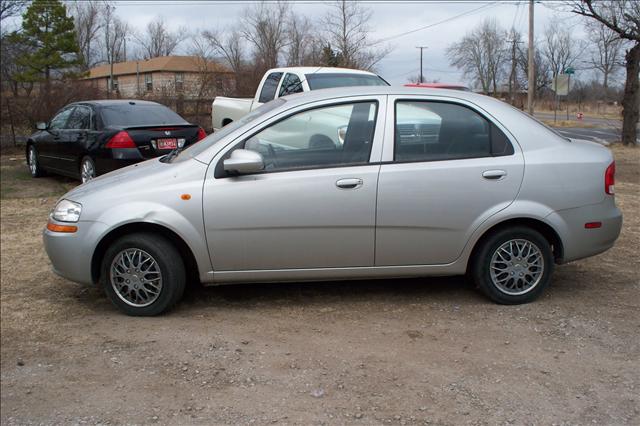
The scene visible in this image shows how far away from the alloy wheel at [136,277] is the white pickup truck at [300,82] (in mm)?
5021

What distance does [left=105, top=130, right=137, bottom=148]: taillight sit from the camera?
8.84 metres

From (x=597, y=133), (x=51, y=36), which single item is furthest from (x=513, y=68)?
(x=51, y=36)

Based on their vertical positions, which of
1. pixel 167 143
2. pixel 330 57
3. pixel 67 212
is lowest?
pixel 67 212

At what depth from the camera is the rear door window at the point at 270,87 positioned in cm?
1009

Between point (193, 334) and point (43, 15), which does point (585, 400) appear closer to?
point (193, 334)

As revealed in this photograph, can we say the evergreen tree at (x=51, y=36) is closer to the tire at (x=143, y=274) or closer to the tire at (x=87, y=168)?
the tire at (x=87, y=168)

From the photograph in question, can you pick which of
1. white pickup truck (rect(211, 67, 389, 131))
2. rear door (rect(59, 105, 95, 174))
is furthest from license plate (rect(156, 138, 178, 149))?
Result: white pickup truck (rect(211, 67, 389, 131))

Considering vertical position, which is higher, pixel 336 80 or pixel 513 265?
pixel 336 80

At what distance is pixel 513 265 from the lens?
4.65m

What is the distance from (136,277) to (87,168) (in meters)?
5.61

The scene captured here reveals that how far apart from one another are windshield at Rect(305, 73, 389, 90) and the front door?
15.1 ft

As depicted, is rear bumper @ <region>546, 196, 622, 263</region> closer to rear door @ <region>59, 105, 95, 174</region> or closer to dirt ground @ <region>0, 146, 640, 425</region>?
dirt ground @ <region>0, 146, 640, 425</region>

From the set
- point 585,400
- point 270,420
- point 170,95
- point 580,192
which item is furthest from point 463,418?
point 170,95

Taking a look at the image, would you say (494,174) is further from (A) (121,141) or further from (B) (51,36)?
(B) (51,36)
